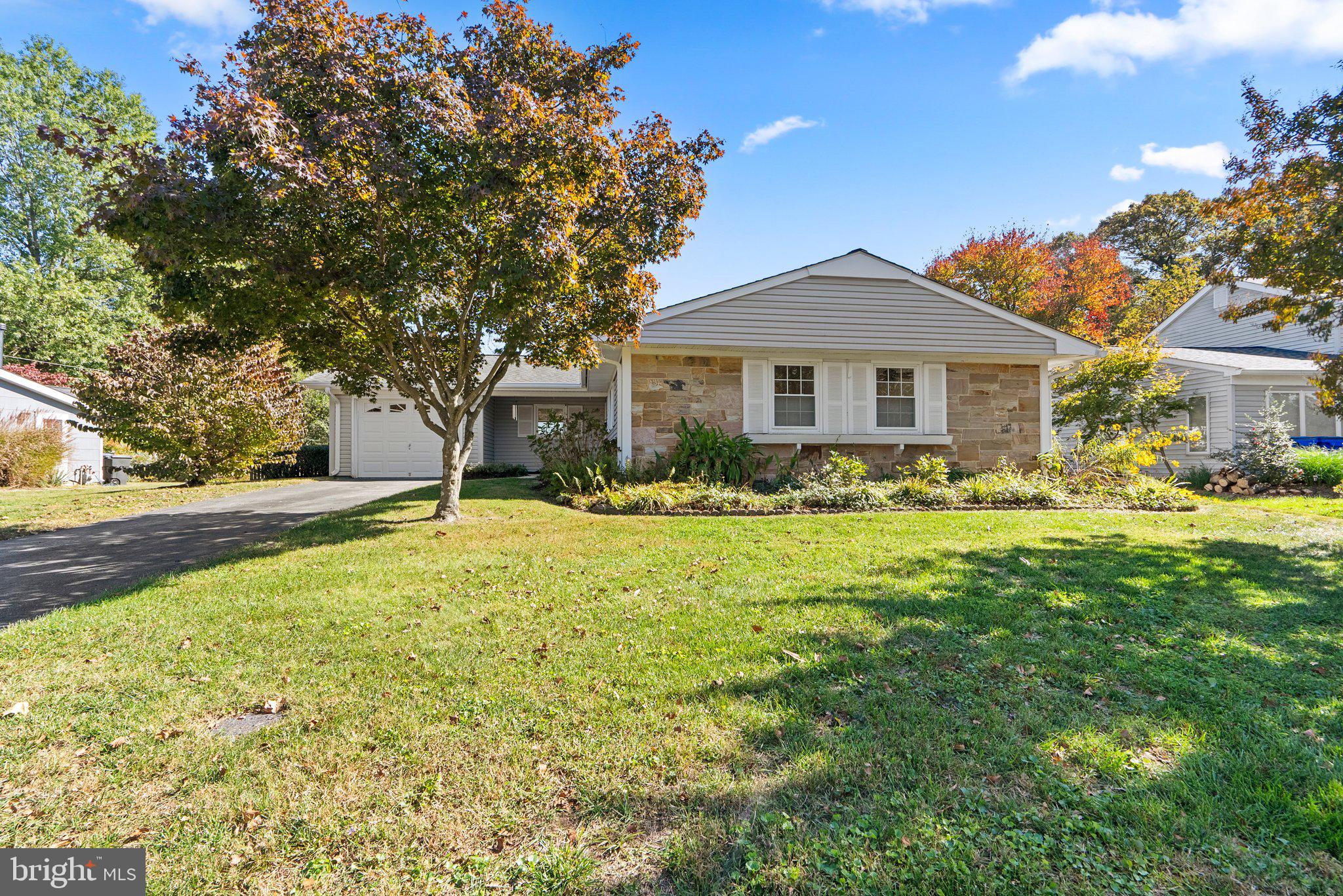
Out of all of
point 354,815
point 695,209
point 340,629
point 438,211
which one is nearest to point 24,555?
point 340,629

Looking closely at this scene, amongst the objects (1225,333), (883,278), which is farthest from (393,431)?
(1225,333)

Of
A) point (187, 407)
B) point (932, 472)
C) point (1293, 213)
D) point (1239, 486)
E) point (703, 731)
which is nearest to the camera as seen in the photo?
point (703, 731)

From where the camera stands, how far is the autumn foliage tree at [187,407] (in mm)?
13984

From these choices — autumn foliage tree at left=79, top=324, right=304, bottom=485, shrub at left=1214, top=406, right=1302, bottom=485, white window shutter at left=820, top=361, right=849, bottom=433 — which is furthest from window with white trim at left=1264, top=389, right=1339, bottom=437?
autumn foliage tree at left=79, top=324, right=304, bottom=485

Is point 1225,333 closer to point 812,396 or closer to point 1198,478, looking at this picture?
point 1198,478

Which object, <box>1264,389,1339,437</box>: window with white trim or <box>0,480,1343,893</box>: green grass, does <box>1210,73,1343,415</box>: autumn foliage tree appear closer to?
<box>0,480,1343,893</box>: green grass

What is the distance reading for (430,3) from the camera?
689cm

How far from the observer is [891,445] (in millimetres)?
11844

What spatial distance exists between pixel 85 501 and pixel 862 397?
14.3m

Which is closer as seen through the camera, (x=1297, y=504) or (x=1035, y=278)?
(x=1297, y=504)

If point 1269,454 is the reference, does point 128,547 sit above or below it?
below

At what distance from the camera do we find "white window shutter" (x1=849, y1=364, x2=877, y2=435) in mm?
11805

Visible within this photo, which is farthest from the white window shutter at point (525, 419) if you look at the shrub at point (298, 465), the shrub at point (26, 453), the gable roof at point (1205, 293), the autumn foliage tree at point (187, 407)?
the gable roof at point (1205, 293)

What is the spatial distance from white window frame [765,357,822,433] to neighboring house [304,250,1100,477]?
3 centimetres
